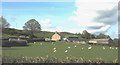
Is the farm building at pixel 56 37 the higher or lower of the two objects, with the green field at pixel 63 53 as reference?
higher

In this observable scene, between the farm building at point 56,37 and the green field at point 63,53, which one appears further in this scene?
the farm building at point 56,37

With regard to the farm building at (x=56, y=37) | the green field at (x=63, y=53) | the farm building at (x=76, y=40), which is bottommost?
the green field at (x=63, y=53)

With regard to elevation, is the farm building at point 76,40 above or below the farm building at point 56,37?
below

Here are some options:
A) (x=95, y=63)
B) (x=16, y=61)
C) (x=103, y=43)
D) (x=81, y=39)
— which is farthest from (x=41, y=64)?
(x=81, y=39)

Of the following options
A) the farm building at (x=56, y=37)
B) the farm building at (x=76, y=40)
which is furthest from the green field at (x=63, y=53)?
the farm building at (x=76, y=40)

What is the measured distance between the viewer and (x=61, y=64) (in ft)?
51.1

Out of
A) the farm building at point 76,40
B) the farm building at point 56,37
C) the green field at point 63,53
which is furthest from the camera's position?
the farm building at point 76,40

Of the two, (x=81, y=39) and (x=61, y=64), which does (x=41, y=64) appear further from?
(x=81, y=39)

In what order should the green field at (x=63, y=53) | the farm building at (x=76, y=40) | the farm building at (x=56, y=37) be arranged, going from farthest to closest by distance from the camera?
the farm building at (x=76, y=40) → the farm building at (x=56, y=37) → the green field at (x=63, y=53)

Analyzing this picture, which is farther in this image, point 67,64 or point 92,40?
point 92,40

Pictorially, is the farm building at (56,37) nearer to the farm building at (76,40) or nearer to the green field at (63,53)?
the farm building at (76,40)

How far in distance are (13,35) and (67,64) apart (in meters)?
28.1

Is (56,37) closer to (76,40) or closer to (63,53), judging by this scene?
(76,40)

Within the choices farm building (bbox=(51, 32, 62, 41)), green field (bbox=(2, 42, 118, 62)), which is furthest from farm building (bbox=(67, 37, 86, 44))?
green field (bbox=(2, 42, 118, 62))
